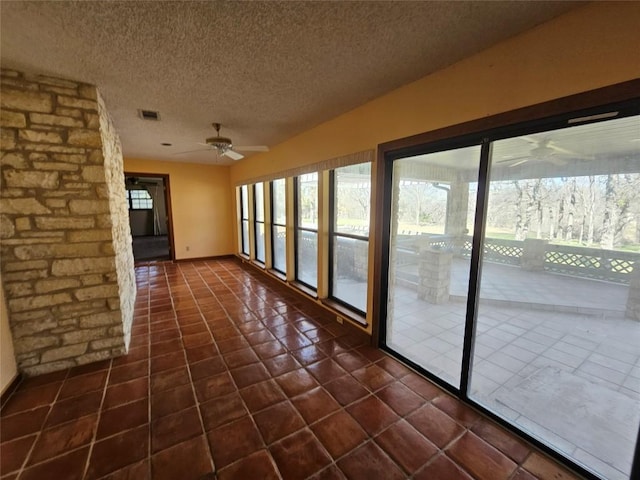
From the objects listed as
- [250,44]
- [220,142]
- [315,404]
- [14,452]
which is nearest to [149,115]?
[220,142]

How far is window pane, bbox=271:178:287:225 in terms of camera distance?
191 inches

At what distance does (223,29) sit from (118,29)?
1.96 feet

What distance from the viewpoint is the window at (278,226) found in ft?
16.2

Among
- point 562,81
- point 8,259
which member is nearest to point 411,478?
point 562,81

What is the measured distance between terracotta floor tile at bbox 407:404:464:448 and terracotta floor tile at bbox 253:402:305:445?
2.55 feet

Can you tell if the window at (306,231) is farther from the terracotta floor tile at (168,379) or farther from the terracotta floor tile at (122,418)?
the terracotta floor tile at (122,418)

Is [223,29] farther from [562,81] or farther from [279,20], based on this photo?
[562,81]

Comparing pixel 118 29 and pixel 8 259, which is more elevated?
pixel 118 29

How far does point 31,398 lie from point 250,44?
2.98 metres

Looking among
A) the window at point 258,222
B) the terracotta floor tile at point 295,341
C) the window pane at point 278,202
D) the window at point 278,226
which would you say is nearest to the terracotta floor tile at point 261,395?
the terracotta floor tile at point 295,341

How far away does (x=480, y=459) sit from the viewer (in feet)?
5.11

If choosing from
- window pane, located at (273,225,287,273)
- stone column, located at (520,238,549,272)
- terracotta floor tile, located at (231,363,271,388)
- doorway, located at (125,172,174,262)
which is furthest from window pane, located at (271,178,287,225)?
doorway, located at (125,172,174,262)

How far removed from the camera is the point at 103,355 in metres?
2.51

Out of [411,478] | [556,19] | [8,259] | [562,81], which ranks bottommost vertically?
[411,478]
